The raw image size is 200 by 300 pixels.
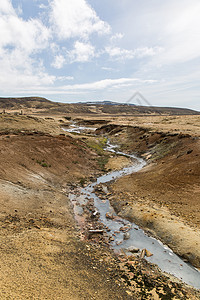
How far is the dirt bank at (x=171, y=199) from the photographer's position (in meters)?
12.7

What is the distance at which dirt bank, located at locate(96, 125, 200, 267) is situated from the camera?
12.7 meters

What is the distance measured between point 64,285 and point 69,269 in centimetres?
122

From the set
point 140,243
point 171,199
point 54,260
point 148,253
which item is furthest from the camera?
point 171,199

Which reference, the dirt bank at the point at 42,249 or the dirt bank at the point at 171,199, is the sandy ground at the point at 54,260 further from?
the dirt bank at the point at 171,199

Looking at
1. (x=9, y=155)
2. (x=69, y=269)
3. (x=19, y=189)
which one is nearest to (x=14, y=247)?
(x=69, y=269)

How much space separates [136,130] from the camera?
57.8m

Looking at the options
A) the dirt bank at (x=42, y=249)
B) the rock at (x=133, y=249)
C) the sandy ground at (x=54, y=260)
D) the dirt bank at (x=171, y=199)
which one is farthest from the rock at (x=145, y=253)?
the dirt bank at (x=42, y=249)

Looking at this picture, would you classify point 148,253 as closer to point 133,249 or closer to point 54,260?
point 133,249

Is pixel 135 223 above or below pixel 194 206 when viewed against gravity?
below

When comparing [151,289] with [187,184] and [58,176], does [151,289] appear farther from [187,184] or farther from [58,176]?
[58,176]

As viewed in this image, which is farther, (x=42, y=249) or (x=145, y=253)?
(x=145, y=253)

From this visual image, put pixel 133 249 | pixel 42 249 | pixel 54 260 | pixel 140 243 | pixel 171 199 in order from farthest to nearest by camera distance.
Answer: pixel 171 199
pixel 140 243
pixel 133 249
pixel 42 249
pixel 54 260

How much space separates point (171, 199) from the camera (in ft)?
59.8

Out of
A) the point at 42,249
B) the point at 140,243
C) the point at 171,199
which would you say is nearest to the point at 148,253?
the point at 140,243
